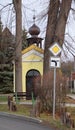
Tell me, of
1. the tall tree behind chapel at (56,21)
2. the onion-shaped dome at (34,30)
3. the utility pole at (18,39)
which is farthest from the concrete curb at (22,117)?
the onion-shaped dome at (34,30)

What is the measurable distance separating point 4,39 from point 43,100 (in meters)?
14.2

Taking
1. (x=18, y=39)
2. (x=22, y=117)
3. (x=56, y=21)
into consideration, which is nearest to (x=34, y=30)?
(x=18, y=39)

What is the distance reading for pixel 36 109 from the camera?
19.8 m

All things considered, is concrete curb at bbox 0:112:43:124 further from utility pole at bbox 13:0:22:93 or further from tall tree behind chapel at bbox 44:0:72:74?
utility pole at bbox 13:0:22:93

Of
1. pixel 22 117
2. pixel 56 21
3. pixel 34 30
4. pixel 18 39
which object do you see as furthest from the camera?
pixel 34 30

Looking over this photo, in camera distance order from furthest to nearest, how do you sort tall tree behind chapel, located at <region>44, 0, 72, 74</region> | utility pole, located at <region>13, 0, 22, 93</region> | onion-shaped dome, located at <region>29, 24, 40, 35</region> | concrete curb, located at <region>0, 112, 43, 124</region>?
1. onion-shaped dome, located at <region>29, 24, 40, 35</region>
2. utility pole, located at <region>13, 0, 22, 93</region>
3. tall tree behind chapel, located at <region>44, 0, 72, 74</region>
4. concrete curb, located at <region>0, 112, 43, 124</region>

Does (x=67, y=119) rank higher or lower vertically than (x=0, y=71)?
lower

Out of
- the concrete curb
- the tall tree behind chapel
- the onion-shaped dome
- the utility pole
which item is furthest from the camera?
the onion-shaped dome

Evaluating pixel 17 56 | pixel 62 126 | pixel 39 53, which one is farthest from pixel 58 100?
pixel 39 53

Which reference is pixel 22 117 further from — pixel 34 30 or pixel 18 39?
pixel 34 30

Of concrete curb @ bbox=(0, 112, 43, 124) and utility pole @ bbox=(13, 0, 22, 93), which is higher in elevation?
utility pole @ bbox=(13, 0, 22, 93)

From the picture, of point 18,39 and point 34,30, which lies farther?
point 34,30

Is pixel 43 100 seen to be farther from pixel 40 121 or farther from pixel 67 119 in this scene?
pixel 67 119

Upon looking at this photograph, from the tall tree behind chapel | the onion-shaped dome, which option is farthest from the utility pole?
the onion-shaped dome
